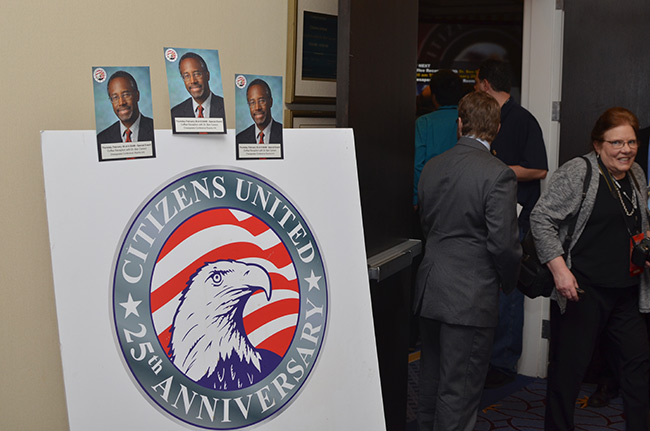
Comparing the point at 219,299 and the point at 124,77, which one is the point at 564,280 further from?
the point at 124,77

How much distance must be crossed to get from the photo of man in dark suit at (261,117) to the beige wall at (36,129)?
0.25 meters

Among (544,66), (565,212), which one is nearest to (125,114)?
(565,212)

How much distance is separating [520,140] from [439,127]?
1.66 feet

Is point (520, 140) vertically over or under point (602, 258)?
over

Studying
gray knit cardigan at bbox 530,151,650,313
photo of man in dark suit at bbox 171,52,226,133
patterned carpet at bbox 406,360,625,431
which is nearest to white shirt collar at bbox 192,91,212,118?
photo of man in dark suit at bbox 171,52,226,133

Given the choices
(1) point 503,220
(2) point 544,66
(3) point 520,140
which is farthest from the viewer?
(2) point 544,66

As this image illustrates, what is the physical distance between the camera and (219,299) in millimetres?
1428

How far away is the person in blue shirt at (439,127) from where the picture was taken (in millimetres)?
4250

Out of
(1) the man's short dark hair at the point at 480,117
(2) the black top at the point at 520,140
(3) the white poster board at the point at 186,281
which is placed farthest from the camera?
(2) the black top at the point at 520,140

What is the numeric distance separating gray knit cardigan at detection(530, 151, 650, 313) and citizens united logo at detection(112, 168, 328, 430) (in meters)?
1.65

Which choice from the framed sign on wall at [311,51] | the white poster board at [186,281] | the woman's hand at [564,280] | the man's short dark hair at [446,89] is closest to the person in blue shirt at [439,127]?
the man's short dark hair at [446,89]

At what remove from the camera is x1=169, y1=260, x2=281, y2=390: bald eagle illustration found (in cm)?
138

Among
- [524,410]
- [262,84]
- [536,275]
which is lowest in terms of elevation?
[524,410]

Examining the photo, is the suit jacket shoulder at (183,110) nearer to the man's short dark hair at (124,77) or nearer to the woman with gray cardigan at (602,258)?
the man's short dark hair at (124,77)
